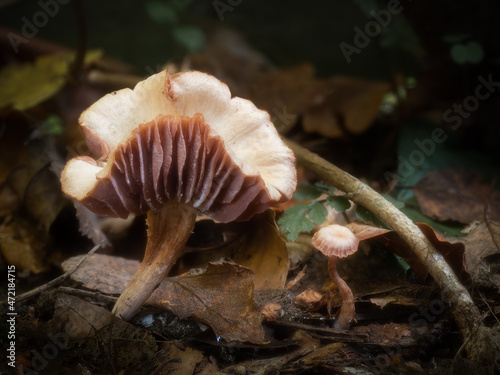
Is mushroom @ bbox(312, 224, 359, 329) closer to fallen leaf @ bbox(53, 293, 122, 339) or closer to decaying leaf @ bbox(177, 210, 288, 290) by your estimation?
decaying leaf @ bbox(177, 210, 288, 290)

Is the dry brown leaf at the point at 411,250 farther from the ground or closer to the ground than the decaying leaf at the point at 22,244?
farther from the ground

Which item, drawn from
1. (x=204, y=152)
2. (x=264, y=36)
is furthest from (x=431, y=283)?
(x=264, y=36)
